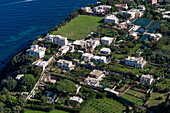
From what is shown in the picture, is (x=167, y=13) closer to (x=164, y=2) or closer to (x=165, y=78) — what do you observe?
(x=164, y=2)

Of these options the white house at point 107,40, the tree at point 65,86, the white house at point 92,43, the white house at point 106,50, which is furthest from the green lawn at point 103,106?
the white house at point 107,40

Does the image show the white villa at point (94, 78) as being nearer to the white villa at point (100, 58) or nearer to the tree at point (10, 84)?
the white villa at point (100, 58)

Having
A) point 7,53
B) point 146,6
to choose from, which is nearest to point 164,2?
point 146,6

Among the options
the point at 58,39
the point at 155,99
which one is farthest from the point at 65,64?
the point at 155,99

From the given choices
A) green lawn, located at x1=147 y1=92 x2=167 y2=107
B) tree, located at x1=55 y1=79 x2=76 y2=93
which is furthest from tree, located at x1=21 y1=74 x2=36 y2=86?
green lawn, located at x1=147 y1=92 x2=167 y2=107

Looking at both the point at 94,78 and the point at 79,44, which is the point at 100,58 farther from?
the point at 79,44

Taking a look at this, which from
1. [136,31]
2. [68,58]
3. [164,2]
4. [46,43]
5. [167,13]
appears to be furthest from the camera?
[164,2]
